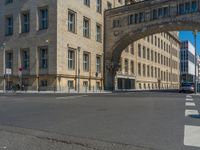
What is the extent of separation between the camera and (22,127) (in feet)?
25.6

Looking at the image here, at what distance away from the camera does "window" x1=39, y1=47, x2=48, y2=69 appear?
132 feet

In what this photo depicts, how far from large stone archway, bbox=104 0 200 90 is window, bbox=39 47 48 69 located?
12922mm

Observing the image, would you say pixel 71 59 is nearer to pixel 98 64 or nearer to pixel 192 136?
pixel 98 64

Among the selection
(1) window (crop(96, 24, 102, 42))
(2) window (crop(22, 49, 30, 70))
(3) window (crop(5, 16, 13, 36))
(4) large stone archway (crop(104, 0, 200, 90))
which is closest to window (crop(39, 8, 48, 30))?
(2) window (crop(22, 49, 30, 70))

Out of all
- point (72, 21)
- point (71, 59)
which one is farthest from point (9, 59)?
point (72, 21)

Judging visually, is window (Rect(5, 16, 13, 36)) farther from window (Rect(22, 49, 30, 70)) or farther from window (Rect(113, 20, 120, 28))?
window (Rect(113, 20, 120, 28))

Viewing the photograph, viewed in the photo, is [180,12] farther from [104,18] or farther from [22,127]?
[22,127]

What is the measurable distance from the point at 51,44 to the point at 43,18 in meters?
4.85

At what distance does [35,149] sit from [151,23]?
4158 centimetres

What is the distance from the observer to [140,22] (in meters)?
46.1

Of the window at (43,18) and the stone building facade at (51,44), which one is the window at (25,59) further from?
the window at (43,18)

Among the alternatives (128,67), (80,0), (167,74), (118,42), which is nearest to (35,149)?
(80,0)

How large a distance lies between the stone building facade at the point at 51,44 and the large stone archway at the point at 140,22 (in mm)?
2402

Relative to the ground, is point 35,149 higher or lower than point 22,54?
→ lower
